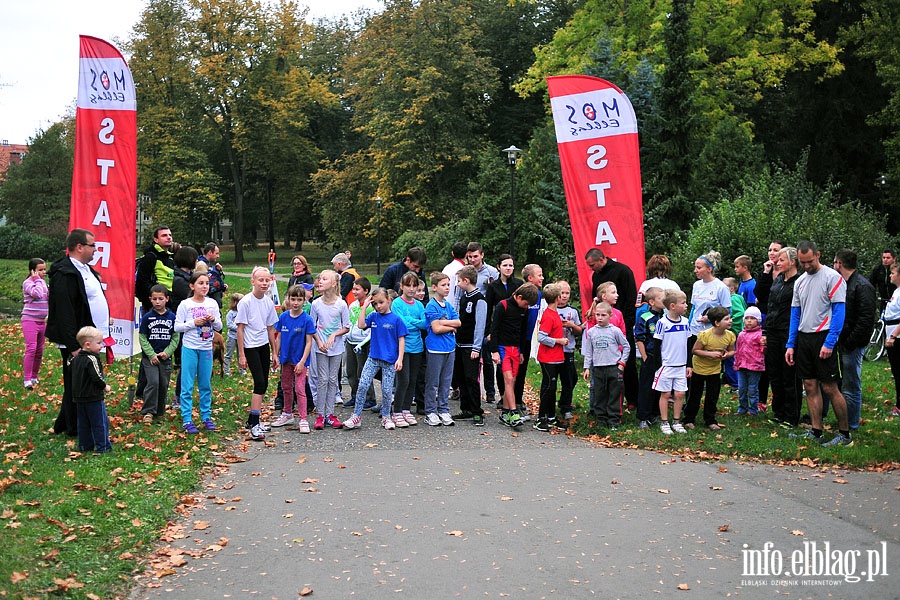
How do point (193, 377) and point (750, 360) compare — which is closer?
point (193, 377)

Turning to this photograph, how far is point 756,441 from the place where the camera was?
30.8 feet

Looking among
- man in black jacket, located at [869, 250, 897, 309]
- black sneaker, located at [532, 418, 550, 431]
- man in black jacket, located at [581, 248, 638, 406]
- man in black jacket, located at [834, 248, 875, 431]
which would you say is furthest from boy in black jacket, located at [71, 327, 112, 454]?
man in black jacket, located at [869, 250, 897, 309]

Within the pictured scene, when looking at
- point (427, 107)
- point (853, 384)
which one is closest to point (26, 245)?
point (427, 107)

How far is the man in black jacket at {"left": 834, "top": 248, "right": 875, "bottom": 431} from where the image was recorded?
30.0ft

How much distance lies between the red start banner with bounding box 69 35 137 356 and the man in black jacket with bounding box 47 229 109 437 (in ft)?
3.94

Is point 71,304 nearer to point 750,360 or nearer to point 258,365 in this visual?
point 258,365

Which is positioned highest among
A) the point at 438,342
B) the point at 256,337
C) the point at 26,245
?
the point at 26,245

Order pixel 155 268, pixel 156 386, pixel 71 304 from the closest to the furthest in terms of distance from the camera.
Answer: pixel 71 304, pixel 156 386, pixel 155 268

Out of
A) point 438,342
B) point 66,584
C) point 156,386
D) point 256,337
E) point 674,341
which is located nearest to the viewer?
point 66,584

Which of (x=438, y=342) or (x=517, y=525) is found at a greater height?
(x=438, y=342)

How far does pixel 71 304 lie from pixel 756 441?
745 centimetres

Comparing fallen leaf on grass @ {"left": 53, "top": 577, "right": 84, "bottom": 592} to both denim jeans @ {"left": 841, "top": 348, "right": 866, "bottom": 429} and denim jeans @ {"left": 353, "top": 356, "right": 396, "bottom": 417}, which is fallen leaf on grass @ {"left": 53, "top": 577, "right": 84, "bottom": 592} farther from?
denim jeans @ {"left": 841, "top": 348, "right": 866, "bottom": 429}

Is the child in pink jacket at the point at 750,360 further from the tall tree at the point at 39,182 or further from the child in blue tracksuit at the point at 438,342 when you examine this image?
the tall tree at the point at 39,182

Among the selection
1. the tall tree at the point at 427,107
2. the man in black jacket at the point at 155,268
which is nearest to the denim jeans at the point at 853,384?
the man in black jacket at the point at 155,268
